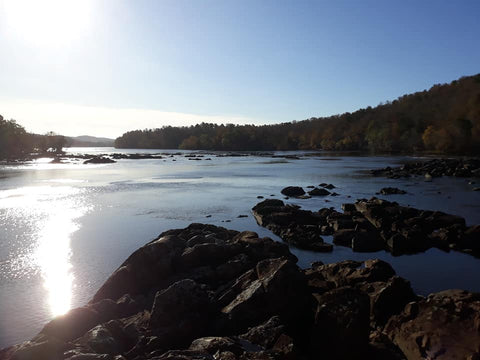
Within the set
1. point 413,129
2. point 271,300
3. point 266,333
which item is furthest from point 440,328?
point 413,129

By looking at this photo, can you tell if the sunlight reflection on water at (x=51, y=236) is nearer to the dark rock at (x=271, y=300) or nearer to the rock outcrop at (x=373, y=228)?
the dark rock at (x=271, y=300)

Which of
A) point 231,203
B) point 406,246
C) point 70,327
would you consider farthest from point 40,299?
point 231,203

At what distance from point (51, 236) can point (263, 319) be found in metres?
16.4

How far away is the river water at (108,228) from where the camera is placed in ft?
40.9

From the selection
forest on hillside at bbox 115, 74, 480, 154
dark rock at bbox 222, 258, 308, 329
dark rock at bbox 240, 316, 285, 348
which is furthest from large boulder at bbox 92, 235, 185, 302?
forest on hillside at bbox 115, 74, 480, 154

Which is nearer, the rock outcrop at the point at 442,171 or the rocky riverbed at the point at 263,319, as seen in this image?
the rocky riverbed at the point at 263,319

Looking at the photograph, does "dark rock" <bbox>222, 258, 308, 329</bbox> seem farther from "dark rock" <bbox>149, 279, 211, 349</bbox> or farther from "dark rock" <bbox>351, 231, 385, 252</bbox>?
"dark rock" <bbox>351, 231, 385, 252</bbox>

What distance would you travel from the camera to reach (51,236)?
2045 cm

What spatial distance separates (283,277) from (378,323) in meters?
2.53

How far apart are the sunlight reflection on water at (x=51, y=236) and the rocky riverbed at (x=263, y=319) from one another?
2.28 meters

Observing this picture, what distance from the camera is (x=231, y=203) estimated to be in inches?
1216

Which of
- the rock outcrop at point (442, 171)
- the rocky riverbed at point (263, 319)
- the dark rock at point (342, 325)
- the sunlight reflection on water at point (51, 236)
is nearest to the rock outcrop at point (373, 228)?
the rocky riverbed at point (263, 319)

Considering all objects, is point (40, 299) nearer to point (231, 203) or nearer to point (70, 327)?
point (70, 327)

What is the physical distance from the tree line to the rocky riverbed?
12892 cm
